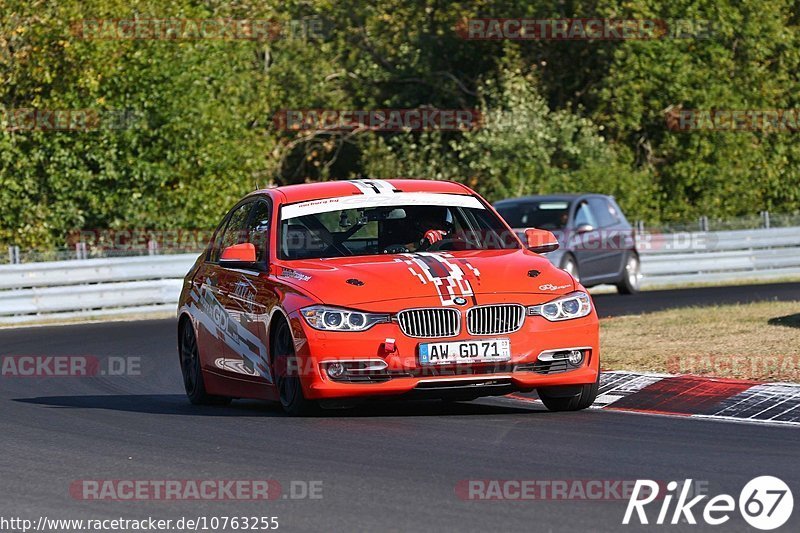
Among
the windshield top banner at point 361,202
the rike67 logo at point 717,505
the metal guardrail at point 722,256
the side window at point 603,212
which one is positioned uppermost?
the windshield top banner at point 361,202

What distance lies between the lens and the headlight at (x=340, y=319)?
9930 millimetres

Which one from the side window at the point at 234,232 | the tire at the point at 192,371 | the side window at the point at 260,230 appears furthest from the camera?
the side window at the point at 234,232

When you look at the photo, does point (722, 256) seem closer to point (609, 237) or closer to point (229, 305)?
point (609, 237)

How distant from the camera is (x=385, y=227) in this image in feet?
36.9

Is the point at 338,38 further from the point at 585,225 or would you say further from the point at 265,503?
the point at 265,503

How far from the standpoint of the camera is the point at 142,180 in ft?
113

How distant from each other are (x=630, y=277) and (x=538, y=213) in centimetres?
320

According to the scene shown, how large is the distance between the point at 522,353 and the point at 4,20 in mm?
25790

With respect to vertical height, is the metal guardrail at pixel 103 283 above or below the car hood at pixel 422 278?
below

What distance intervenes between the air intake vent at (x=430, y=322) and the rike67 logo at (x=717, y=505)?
2697 millimetres

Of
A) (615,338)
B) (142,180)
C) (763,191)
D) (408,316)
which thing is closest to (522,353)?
(408,316)

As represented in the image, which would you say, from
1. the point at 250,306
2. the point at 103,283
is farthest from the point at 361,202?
the point at 103,283

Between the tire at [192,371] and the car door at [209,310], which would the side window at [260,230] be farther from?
the tire at [192,371]

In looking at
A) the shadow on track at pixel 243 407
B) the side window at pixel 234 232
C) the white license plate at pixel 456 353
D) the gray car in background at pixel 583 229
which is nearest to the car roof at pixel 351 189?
the side window at pixel 234 232
